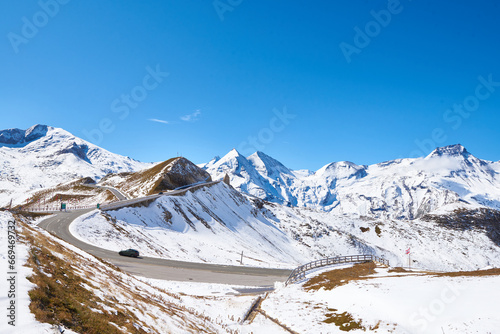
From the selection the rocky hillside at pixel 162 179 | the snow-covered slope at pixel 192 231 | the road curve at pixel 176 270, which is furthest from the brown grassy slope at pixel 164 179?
the road curve at pixel 176 270

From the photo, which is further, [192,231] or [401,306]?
[192,231]

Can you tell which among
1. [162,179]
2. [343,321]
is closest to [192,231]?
[162,179]

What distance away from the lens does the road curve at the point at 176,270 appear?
31.0 meters

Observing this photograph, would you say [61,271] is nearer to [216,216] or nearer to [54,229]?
[54,229]

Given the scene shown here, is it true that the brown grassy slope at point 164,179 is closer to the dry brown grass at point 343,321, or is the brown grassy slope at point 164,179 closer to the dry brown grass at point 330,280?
the dry brown grass at point 330,280

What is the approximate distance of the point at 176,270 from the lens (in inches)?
1337

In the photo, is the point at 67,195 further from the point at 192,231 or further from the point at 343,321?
the point at 343,321

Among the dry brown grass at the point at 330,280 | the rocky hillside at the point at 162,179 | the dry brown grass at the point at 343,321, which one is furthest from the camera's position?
the rocky hillside at the point at 162,179

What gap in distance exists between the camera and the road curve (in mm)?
31031

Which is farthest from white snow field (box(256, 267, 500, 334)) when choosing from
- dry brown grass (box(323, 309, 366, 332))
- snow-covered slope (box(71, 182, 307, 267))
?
snow-covered slope (box(71, 182, 307, 267))

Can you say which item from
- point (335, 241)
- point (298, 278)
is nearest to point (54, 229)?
A: point (298, 278)

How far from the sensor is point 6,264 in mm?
9719

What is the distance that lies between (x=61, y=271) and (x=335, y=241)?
142098mm

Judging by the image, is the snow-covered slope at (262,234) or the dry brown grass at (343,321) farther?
the snow-covered slope at (262,234)
